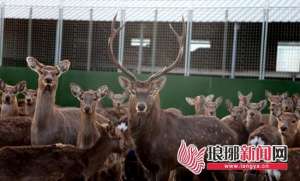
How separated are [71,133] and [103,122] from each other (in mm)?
462

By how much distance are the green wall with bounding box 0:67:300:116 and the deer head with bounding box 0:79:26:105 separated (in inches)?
4.9

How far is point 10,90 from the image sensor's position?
1108cm

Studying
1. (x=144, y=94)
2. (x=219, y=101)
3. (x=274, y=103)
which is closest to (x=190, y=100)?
(x=219, y=101)

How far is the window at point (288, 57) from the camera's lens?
10250mm

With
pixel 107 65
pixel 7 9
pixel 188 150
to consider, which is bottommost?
pixel 188 150

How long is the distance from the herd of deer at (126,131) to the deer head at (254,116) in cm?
1

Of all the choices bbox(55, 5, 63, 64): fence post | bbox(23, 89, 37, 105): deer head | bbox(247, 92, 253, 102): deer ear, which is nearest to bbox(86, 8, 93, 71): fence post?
bbox(55, 5, 63, 64): fence post

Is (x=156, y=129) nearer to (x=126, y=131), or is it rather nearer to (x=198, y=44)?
(x=126, y=131)

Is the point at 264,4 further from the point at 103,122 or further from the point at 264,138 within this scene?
the point at 103,122

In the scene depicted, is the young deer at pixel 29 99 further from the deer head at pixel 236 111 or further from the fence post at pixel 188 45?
the deer head at pixel 236 111

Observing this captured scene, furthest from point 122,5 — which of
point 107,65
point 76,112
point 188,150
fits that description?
point 188,150

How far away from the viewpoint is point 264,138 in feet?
31.1

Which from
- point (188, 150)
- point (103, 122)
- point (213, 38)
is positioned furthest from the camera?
point (213, 38)

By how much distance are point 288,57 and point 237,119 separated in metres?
1.14
